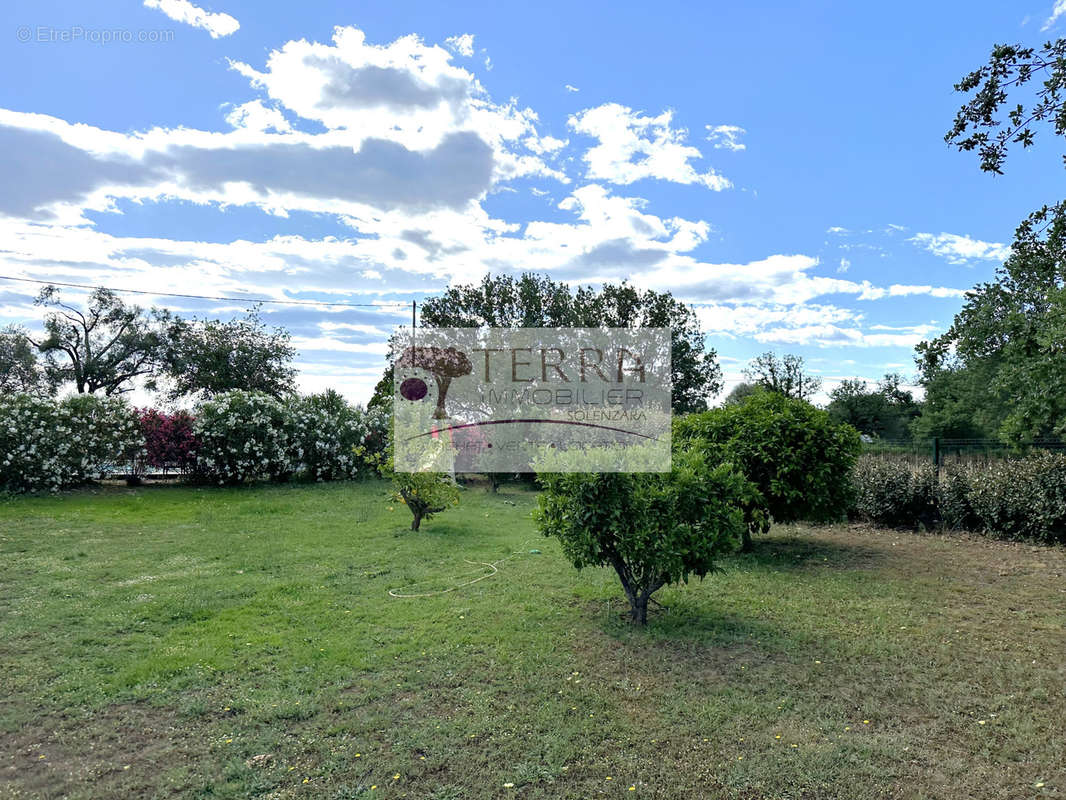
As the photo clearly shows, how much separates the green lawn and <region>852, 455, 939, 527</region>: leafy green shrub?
2.01 meters

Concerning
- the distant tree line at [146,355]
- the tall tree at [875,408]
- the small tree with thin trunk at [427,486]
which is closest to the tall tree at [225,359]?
the distant tree line at [146,355]

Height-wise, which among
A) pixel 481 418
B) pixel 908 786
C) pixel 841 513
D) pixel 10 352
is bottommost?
pixel 908 786

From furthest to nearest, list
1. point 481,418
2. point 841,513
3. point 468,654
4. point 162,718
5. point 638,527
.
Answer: point 481,418 → point 841,513 → point 638,527 → point 468,654 → point 162,718

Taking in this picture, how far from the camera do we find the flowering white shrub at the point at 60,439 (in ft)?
35.7

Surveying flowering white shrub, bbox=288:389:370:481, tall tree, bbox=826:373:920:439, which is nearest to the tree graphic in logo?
flowering white shrub, bbox=288:389:370:481

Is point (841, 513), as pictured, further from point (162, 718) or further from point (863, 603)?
point (162, 718)

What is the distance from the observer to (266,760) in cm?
273

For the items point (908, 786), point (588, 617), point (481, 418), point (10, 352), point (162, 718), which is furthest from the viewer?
point (10, 352)

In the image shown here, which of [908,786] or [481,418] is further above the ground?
[481,418]

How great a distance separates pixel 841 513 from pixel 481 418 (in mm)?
11089

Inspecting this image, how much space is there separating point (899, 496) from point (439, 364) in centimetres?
1309

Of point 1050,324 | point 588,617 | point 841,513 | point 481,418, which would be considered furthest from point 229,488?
point 1050,324

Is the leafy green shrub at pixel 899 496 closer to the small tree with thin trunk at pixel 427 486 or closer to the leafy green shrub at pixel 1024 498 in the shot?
the leafy green shrub at pixel 1024 498

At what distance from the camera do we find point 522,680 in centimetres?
352
